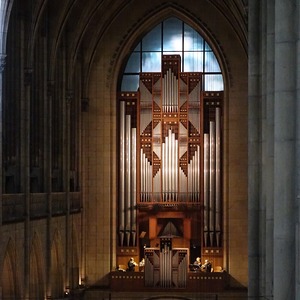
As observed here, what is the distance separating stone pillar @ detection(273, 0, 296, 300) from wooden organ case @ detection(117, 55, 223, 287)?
99.2 feet

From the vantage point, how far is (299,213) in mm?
13859

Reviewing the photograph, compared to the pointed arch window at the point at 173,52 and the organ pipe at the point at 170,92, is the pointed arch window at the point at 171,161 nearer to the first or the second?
the organ pipe at the point at 170,92

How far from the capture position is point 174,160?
45.3 m

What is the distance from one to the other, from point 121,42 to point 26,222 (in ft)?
49.6

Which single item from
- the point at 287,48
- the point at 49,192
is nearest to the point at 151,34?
the point at 49,192

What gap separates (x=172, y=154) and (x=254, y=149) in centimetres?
2178

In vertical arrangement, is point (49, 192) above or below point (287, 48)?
below

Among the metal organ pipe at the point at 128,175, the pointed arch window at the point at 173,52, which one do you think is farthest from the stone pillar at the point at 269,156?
the pointed arch window at the point at 173,52

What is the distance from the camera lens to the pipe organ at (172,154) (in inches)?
1780

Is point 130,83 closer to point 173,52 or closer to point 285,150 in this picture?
point 173,52

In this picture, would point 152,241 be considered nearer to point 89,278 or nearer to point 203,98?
point 89,278

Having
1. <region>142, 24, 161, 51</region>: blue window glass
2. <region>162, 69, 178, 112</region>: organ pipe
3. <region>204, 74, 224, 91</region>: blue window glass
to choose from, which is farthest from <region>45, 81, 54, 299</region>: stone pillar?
<region>204, 74, 224, 91</region>: blue window glass

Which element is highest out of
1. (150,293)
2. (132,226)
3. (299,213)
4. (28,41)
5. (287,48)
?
(28,41)

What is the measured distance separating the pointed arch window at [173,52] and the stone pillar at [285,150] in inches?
1220
